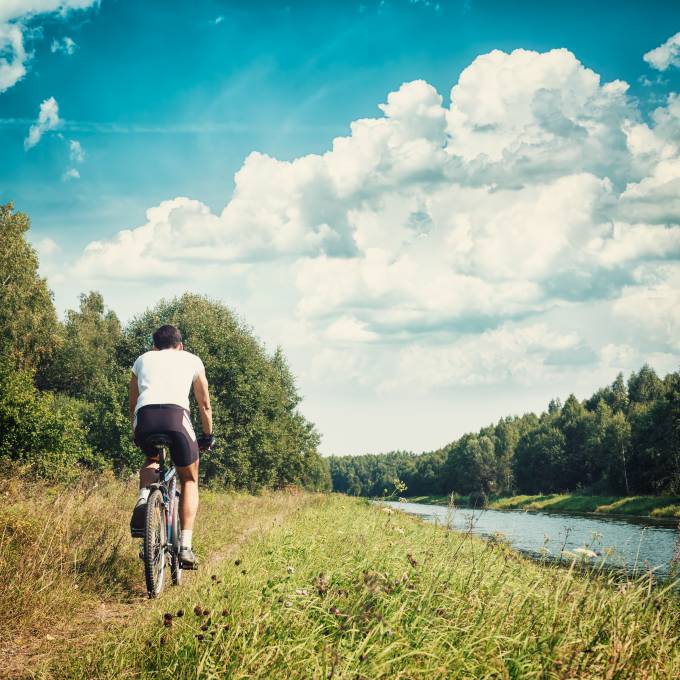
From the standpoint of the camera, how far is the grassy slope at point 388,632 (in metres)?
2.97

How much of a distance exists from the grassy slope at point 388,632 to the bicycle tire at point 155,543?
0.29 metres

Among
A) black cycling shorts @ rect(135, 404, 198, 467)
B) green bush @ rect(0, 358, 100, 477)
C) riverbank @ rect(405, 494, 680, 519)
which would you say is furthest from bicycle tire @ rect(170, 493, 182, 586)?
riverbank @ rect(405, 494, 680, 519)

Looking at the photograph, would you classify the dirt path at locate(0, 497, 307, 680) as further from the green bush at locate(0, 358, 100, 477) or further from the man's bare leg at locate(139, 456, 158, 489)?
the green bush at locate(0, 358, 100, 477)

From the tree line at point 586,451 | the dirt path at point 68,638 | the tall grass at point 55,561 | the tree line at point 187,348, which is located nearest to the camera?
the dirt path at point 68,638

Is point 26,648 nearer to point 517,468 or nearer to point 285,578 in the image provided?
point 285,578

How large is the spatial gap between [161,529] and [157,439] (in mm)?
834

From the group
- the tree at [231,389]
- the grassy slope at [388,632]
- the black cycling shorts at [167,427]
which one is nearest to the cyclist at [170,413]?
the black cycling shorts at [167,427]

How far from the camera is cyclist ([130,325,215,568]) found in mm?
4762

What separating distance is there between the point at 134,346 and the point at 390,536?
29.0 meters

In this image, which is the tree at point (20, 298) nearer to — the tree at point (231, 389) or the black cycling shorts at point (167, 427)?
the tree at point (231, 389)

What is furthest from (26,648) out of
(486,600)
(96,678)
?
(486,600)

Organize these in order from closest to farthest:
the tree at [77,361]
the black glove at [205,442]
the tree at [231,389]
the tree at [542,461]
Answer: the black glove at [205,442] < the tree at [231,389] < the tree at [77,361] < the tree at [542,461]

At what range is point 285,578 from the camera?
4520mm

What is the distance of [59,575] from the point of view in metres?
4.77
